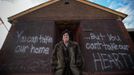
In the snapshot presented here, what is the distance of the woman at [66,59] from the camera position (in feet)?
19.9

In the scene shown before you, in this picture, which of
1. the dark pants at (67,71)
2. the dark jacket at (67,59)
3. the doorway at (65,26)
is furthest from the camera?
the doorway at (65,26)

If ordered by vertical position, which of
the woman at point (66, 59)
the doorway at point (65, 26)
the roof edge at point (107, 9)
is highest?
the roof edge at point (107, 9)

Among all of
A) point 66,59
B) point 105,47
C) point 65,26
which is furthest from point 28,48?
point 105,47

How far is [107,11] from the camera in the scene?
448 inches

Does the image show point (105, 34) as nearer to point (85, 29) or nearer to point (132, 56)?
point (85, 29)

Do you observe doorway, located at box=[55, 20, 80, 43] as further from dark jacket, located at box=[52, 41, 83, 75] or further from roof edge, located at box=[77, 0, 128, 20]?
dark jacket, located at box=[52, 41, 83, 75]

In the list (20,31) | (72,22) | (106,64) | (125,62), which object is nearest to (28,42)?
(20,31)

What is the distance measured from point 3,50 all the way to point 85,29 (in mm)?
5346

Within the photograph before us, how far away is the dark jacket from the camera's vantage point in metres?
6.07

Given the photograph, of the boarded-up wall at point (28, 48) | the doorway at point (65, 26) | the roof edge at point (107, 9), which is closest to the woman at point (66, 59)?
the boarded-up wall at point (28, 48)

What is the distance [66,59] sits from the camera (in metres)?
6.35

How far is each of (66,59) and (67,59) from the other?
0.04 metres

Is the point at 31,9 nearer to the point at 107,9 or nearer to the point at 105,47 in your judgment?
the point at 107,9

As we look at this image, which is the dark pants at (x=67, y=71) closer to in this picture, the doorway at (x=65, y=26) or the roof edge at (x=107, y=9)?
the doorway at (x=65, y=26)
